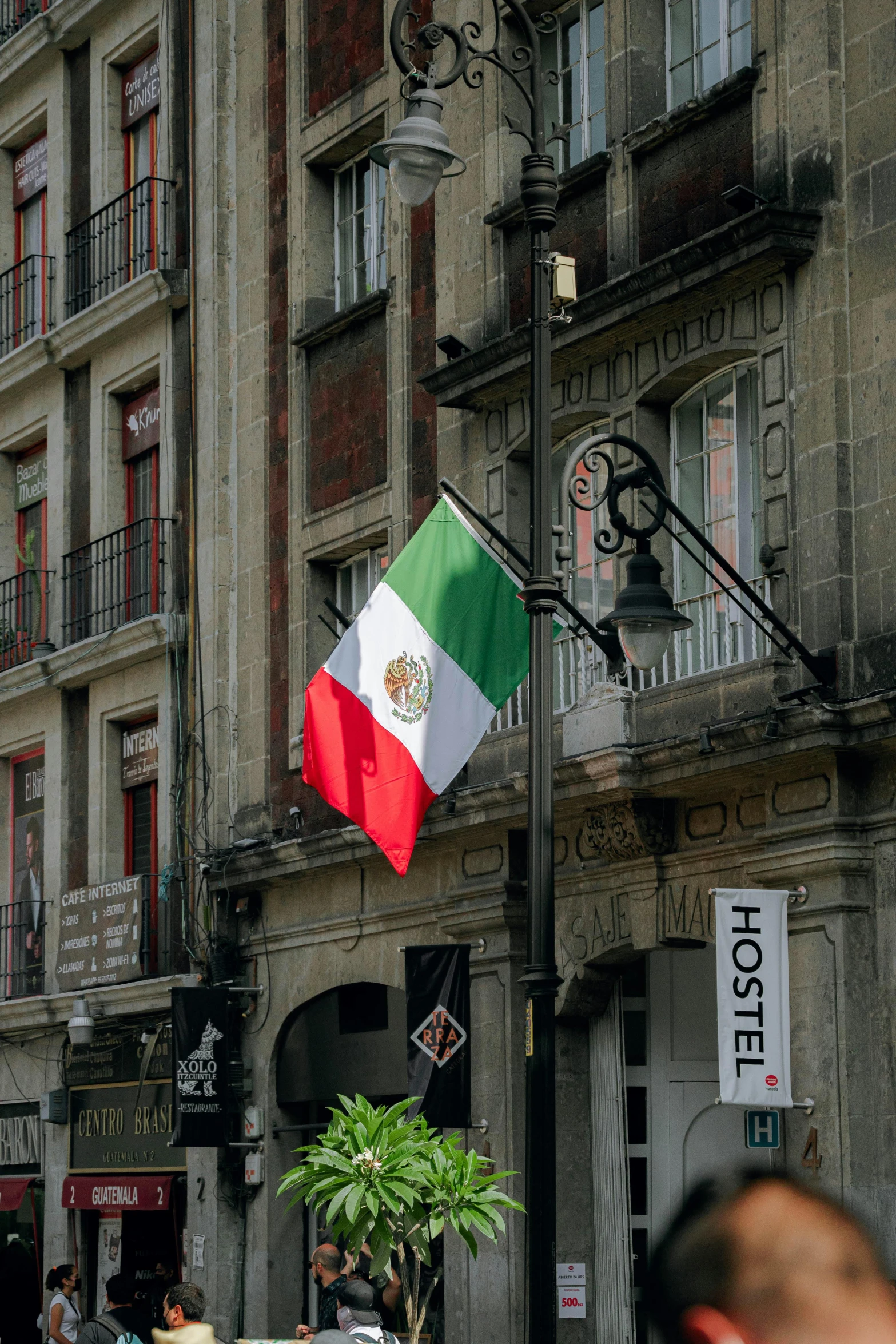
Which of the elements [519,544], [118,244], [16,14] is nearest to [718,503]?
[519,544]

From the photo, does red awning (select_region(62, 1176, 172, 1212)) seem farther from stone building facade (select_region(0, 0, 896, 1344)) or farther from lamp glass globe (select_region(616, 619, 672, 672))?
lamp glass globe (select_region(616, 619, 672, 672))

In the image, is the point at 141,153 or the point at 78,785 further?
the point at 141,153

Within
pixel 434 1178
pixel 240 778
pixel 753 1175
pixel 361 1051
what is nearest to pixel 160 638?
pixel 240 778

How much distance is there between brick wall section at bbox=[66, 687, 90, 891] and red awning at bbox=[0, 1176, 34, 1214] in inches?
135

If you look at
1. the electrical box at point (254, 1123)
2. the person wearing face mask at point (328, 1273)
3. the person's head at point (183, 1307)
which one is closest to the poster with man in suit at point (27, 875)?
the electrical box at point (254, 1123)

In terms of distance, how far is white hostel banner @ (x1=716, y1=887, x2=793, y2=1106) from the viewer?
43.3 feet

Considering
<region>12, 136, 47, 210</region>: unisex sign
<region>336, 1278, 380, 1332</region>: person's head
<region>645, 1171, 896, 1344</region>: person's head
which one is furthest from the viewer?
<region>12, 136, 47, 210</region>: unisex sign

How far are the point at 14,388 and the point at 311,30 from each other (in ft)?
24.9

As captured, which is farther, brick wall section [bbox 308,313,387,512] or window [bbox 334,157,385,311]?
window [bbox 334,157,385,311]

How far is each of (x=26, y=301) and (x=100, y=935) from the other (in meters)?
8.96

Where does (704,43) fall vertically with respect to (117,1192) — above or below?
above

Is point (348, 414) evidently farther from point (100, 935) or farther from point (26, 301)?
point (26, 301)

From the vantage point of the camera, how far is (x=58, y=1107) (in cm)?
2405

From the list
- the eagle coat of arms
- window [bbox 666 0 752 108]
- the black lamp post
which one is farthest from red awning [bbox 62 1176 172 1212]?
window [bbox 666 0 752 108]
